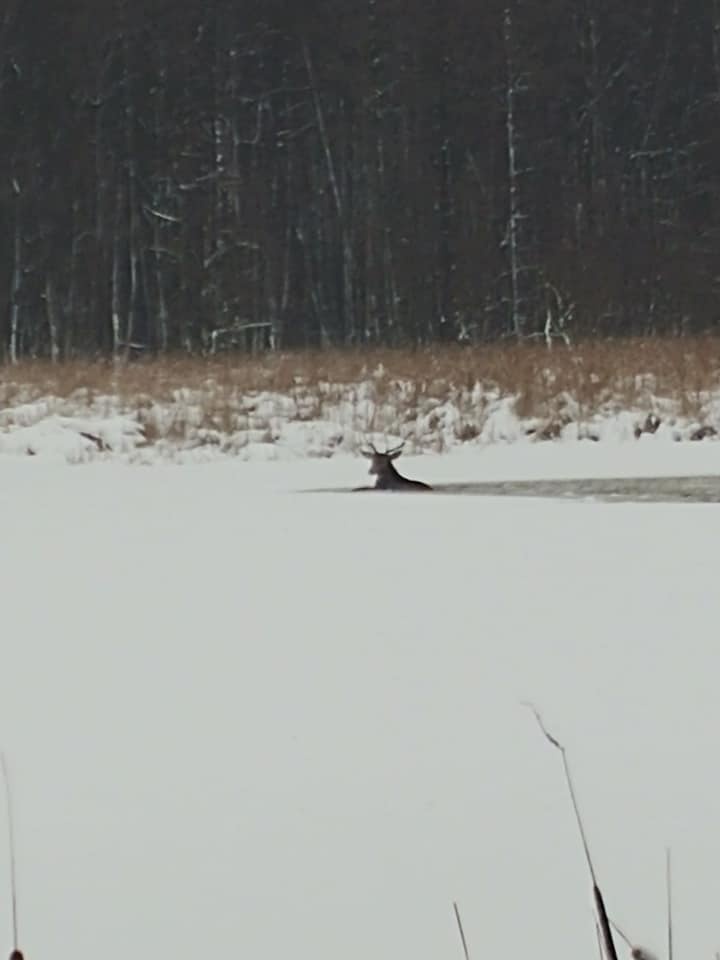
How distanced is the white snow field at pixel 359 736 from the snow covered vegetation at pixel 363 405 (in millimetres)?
4548

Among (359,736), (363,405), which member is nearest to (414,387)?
(363,405)

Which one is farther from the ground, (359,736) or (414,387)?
(414,387)

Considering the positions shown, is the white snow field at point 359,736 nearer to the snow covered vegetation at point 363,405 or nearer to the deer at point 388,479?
the deer at point 388,479

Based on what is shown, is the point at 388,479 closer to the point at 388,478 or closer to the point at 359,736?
the point at 388,478

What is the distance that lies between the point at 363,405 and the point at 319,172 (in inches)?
458

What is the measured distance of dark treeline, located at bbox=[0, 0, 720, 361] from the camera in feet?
74.3

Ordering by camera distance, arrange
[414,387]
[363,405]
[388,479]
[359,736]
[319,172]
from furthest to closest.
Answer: [319,172] < [414,387] < [363,405] < [388,479] < [359,736]

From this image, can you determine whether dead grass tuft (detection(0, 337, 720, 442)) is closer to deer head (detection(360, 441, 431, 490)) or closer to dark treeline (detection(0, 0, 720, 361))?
deer head (detection(360, 441, 431, 490))

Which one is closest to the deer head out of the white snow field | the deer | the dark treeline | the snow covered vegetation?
the deer

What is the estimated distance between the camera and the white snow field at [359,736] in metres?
2.93

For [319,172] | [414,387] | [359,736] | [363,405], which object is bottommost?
[359,736]

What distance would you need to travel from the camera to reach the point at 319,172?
23.6 metres

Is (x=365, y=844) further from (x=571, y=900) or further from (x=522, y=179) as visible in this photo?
(x=522, y=179)

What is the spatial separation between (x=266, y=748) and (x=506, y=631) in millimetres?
1205
